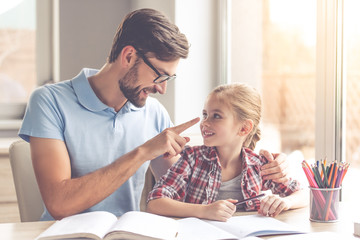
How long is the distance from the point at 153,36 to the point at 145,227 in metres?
0.71

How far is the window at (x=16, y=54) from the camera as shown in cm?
288

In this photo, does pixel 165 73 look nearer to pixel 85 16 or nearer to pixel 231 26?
pixel 231 26

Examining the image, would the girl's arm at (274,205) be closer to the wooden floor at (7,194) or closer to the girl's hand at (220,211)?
the girl's hand at (220,211)

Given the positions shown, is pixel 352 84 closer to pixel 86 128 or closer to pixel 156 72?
pixel 156 72

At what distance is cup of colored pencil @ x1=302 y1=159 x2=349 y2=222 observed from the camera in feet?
3.69

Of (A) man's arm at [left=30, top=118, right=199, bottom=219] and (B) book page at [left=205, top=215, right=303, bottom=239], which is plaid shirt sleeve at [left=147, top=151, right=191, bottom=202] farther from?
(B) book page at [left=205, top=215, right=303, bottom=239]

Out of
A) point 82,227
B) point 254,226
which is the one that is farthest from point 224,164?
point 82,227

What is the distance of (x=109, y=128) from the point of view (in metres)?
1.52

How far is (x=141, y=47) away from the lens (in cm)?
150

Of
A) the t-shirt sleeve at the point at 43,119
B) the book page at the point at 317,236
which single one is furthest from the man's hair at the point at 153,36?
the book page at the point at 317,236

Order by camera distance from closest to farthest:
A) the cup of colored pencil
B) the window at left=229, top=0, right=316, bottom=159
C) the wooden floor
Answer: the cup of colored pencil < the window at left=229, top=0, right=316, bottom=159 < the wooden floor

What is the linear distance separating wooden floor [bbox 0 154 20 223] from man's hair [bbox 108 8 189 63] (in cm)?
112

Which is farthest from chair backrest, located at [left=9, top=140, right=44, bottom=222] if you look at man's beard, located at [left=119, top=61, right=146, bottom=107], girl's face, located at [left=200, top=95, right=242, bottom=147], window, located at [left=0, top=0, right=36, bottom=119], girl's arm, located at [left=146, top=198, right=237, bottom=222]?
window, located at [left=0, top=0, right=36, bottom=119]

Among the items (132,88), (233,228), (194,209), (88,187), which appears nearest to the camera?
(233,228)
